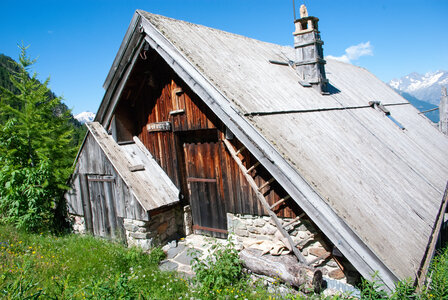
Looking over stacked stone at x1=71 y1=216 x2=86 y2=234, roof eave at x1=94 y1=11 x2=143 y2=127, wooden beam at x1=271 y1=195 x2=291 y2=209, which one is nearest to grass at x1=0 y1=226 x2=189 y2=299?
stacked stone at x1=71 y1=216 x2=86 y2=234

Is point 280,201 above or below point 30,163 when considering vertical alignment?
below

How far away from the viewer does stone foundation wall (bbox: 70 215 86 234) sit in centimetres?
849

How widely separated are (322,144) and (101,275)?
4904 millimetres

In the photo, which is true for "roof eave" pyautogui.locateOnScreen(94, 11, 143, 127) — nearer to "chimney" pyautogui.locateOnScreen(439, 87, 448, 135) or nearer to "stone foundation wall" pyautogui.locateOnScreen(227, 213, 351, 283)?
"stone foundation wall" pyautogui.locateOnScreen(227, 213, 351, 283)

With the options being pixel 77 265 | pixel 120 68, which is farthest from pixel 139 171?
pixel 120 68

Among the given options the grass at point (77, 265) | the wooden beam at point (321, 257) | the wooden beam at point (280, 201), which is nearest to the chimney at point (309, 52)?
the wooden beam at point (280, 201)

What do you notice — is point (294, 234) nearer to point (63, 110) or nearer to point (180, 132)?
point (180, 132)

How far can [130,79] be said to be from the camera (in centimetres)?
759

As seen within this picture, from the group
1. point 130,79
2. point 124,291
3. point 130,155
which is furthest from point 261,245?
point 130,79

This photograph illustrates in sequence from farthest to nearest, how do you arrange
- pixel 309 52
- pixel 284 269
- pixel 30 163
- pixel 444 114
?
1. pixel 444 114
2. pixel 30 163
3. pixel 309 52
4. pixel 284 269

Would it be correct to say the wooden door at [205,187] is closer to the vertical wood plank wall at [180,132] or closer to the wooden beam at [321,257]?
the vertical wood plank wall at [180,132]

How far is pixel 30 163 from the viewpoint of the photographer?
9.16m

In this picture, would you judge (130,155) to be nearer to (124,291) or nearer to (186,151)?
(186,151)

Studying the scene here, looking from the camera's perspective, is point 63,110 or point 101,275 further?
point 63,110
